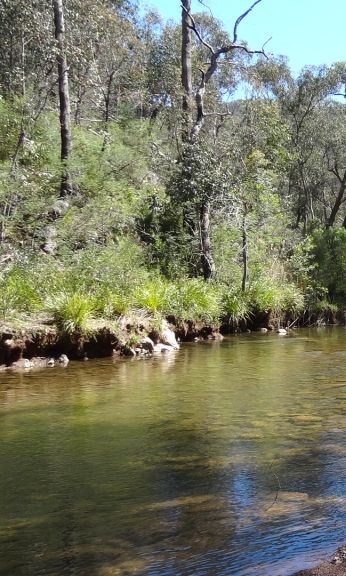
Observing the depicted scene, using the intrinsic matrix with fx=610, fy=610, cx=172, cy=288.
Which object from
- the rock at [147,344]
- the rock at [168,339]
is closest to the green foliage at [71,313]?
the rock at [147,344]

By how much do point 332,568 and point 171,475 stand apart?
210 centimetres

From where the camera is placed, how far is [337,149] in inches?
1577

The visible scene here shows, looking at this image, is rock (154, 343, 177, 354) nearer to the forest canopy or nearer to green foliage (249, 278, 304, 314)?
the forest canopy

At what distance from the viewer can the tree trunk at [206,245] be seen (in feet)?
60.1

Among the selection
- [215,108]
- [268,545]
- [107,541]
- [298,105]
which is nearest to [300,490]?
[268,545]

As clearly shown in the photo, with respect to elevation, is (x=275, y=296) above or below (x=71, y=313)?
above

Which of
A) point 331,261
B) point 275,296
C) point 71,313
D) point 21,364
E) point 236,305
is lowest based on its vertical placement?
point 21,364

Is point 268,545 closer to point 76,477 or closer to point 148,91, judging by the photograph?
point 76,477

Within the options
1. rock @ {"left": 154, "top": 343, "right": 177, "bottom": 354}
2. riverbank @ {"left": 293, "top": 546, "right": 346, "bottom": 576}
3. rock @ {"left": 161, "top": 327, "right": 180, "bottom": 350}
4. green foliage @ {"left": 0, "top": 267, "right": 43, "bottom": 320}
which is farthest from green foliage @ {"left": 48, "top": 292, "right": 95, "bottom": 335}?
riverbank @ {"left": 293, "top": 546, "right": 346, "bottom": 576}

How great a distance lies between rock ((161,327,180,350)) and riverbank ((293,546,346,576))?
10006 mm

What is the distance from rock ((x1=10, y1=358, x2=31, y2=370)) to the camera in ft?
34.9

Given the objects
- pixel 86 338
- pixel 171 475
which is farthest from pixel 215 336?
pixel 171 475

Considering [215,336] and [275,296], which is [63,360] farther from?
[275,296]

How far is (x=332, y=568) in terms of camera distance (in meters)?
3.19
